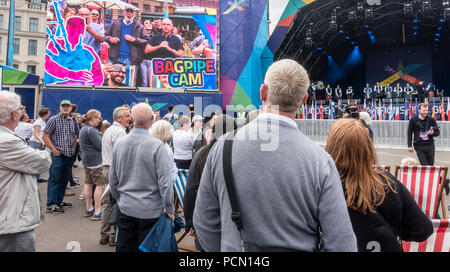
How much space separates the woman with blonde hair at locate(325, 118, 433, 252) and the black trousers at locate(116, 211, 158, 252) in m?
1.73

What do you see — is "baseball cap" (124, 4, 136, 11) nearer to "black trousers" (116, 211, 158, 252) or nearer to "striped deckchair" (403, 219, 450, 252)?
"black trousers" (116, 211, 158, 252)

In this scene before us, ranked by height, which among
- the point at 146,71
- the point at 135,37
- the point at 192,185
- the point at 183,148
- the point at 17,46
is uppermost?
the point at 17,46

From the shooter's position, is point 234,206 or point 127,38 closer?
point 234,206

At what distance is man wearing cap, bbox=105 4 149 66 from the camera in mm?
18875

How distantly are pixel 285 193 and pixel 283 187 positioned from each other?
0.09 feet

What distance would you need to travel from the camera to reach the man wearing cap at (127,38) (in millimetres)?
18875

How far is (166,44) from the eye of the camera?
19.6 m

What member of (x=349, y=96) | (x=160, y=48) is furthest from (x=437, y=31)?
(x=160, y=48)

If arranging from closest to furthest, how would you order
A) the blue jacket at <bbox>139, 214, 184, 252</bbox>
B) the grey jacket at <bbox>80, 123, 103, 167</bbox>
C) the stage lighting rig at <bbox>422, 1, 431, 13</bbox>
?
the blue jacket at <bbox>139, 214, 184, 252</bbox> → the grey jacket at <bbox>80, 123, 103, 167</bbox> → the stage lighting rig at <bbox>422, 1, 431, 13</bbox>

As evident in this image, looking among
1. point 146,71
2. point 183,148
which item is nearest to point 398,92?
point 146,71

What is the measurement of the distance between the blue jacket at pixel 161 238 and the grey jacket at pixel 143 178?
0.11 m

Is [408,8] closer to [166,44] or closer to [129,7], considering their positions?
[166,44]

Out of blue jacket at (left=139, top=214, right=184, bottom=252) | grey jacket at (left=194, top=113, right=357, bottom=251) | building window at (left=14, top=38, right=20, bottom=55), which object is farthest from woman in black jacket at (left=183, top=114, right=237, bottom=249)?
building window at (left=14, top=38, right=20, bottom=55)

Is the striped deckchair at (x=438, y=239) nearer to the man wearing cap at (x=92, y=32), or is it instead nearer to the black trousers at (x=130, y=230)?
the black trousers at (x=130, y=230)
